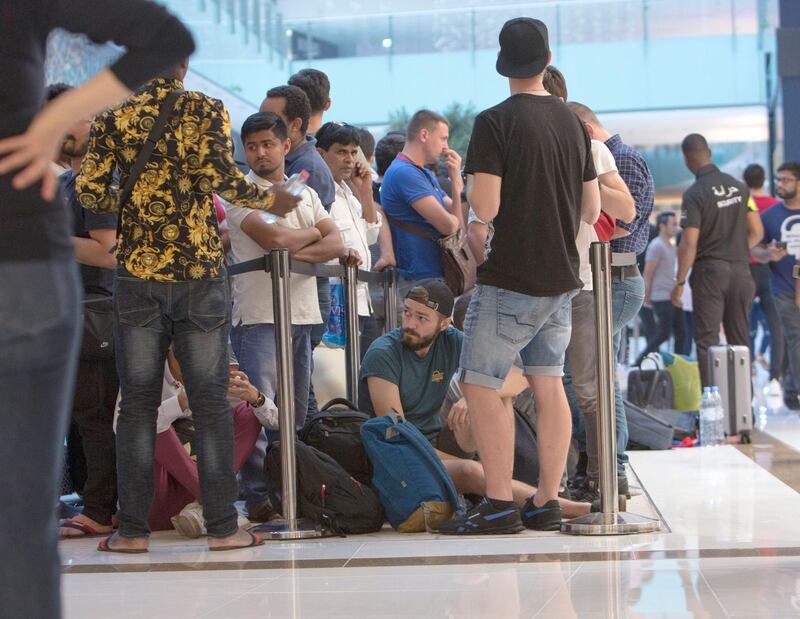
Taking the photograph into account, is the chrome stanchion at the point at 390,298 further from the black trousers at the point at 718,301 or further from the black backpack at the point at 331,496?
the black trousers at the point at 718,301

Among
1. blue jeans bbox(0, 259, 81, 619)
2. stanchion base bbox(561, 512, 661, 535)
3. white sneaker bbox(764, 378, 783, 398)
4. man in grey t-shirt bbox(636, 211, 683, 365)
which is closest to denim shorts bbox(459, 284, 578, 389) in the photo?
stanchion base bbox(561, 512, 661, 535)

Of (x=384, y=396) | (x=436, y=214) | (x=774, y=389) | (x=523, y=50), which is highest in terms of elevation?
(x=523, y=50)

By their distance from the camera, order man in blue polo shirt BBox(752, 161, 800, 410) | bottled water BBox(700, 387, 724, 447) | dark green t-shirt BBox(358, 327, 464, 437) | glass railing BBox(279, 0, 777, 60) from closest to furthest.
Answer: dark green t-shirt BBox(358, 327, 464, 437)
bottled water BBox(700, 387, 724, 447)
man in blue polo shirt BBox(752, 161, 800, 410)
glass railing BBox(279, 0, 777, 60)

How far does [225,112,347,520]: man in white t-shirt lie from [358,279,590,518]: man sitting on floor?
0.29 meters

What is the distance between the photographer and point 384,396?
4.73 meters

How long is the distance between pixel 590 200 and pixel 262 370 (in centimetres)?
136

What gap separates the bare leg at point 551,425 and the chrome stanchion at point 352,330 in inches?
45.4

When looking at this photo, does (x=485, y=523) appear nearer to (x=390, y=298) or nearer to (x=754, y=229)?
(x=390, y=298)

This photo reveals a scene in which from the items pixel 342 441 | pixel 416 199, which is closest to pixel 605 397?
pixel 342 441

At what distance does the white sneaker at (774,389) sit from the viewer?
411 inches

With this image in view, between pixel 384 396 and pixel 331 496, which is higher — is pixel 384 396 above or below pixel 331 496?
above

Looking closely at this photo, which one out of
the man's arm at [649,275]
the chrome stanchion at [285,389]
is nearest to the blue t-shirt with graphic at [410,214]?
the chrome stanchion at [285,389]

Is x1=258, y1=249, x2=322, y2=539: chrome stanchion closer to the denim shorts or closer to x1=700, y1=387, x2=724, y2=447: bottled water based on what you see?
the denim shorts

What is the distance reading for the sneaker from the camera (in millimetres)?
4297
